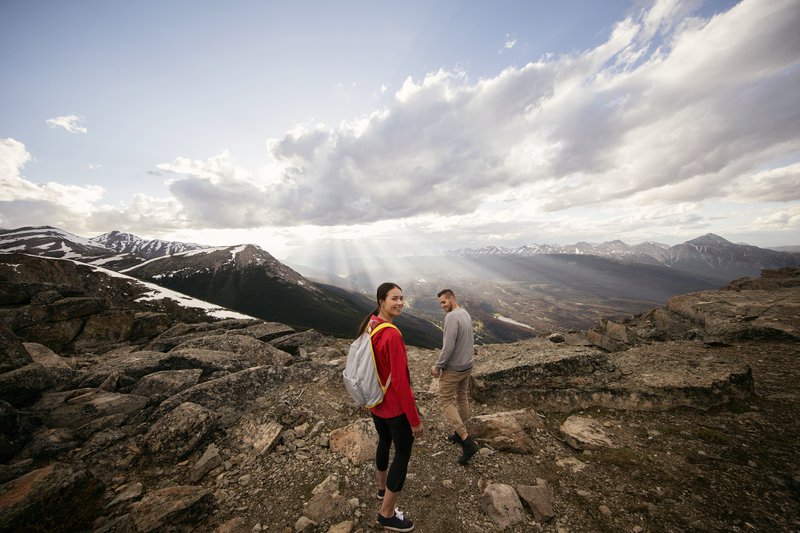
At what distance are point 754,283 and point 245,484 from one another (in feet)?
105

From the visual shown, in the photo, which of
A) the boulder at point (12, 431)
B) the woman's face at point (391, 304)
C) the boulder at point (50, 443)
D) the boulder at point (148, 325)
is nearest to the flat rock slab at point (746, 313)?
the woman's face at point (391, 304)

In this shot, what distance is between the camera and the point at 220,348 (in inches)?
571

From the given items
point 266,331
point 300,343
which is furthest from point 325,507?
point 266,331

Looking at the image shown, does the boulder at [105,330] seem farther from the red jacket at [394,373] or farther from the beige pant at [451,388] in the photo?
the red jacket at [394,373]

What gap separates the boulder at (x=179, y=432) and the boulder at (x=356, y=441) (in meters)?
3.59

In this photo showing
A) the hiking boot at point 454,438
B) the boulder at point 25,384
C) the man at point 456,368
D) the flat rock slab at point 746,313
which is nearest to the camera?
the man at point 456,368

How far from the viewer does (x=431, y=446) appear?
803cm

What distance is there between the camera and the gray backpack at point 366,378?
5062mm

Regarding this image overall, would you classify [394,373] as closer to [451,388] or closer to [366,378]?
[366,378]

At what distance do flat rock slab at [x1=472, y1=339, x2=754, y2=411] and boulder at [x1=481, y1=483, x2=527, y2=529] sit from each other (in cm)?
405

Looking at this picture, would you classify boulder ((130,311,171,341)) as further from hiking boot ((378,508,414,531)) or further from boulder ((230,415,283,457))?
hiking boot ((378,508,414,531))

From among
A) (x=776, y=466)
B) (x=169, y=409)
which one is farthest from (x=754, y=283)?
(x=169, y=409)

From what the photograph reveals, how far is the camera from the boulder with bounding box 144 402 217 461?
24.6ft

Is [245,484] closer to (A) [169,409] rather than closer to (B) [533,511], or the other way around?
(A) [169,409]
